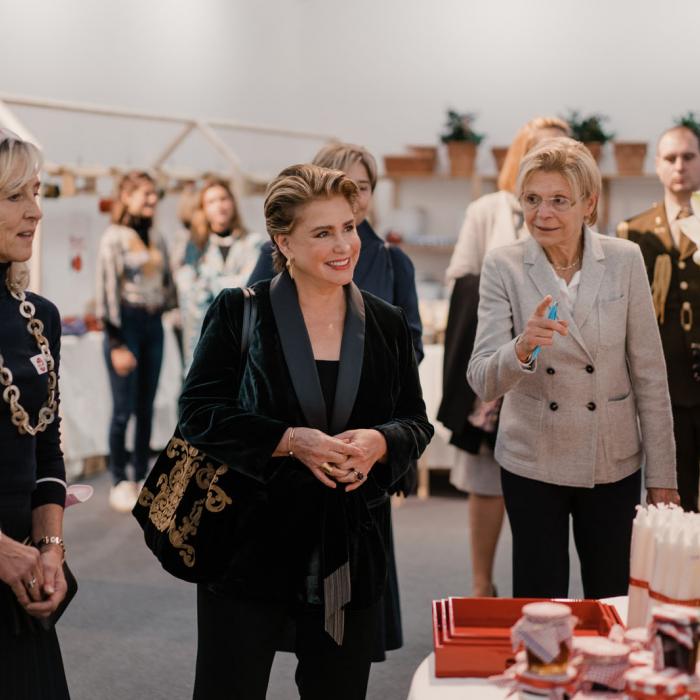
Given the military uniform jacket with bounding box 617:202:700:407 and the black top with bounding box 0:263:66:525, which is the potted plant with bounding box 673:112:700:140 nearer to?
the military uniform jacket with bounding box 617:202:700:407

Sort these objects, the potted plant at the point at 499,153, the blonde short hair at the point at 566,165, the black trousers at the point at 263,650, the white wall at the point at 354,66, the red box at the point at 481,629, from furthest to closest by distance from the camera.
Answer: the potted plant at the point at 499,153 < the white wall at the point at 354,66 < the blonde short hair at the point at 566,165 < the black trousers at the point at 263,650 < the red box at the point at 481,629

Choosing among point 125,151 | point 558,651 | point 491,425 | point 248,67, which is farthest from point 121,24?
point 558,651

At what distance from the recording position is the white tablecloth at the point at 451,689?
141 cm

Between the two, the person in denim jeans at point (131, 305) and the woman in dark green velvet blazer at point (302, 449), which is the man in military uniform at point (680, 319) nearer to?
the woman in dark green velvet blazer at point (302, 449)

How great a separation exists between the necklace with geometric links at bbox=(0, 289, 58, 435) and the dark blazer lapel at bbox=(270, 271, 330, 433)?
16.4 inches

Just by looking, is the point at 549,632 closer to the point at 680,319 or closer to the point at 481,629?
the point at 481,629

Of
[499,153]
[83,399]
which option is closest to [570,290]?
[83,399]

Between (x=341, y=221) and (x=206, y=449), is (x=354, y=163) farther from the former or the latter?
(x=206, y=449)

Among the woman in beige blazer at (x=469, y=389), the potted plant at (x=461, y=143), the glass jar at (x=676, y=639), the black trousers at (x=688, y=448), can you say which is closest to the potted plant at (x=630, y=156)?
the potted plant at (x=461, y=143)

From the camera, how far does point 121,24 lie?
718cm

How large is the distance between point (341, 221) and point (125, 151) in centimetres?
576

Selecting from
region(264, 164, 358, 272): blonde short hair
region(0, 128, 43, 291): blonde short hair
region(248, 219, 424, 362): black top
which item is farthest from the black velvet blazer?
region(248, 219, 424, 362): black top

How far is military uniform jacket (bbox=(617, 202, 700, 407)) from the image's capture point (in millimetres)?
3154

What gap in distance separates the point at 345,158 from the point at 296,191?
90 centimetres
